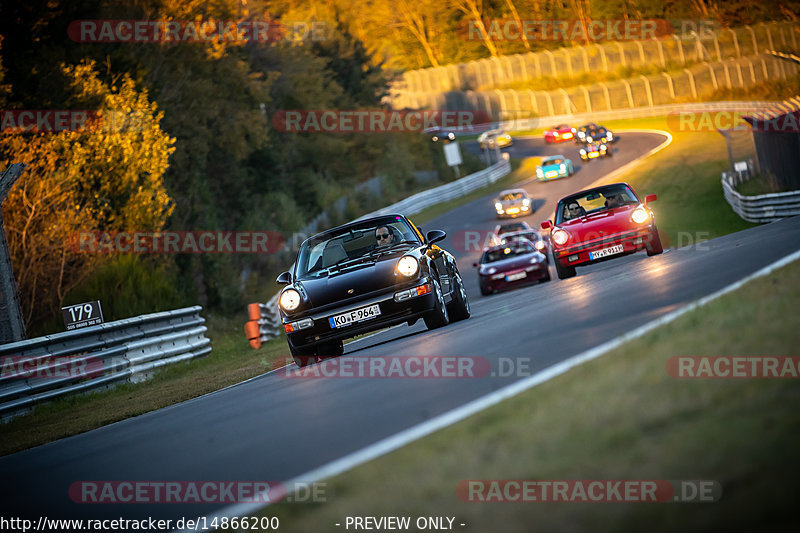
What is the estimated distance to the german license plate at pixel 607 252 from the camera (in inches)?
668

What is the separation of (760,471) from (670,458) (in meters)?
0.41

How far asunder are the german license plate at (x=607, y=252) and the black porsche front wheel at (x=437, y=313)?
17.6 feet

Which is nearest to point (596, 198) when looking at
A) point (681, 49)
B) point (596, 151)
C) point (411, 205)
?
point (411, 205)

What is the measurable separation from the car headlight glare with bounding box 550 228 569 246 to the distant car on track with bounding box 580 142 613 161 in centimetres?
4019

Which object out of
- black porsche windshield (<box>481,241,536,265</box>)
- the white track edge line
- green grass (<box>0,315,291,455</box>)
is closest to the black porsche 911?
green grass (<box>0,315,291,455</box>)

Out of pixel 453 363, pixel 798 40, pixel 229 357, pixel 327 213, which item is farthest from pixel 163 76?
pixel 798 40

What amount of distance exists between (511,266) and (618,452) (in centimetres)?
1811

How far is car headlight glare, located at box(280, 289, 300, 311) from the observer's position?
38.1 feet

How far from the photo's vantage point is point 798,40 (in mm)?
73875

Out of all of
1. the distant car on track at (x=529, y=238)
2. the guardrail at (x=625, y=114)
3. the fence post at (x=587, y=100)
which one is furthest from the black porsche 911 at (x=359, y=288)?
the fence post at (x=587, y=100)

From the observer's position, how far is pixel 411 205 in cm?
5025

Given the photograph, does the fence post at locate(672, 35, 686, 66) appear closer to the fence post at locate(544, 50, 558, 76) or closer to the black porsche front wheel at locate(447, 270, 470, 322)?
the fence post at locate(544, 50, 558, 76)

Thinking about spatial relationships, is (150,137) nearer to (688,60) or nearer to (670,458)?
(670,458)

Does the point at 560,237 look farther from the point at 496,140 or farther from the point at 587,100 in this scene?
the point at 587,100
